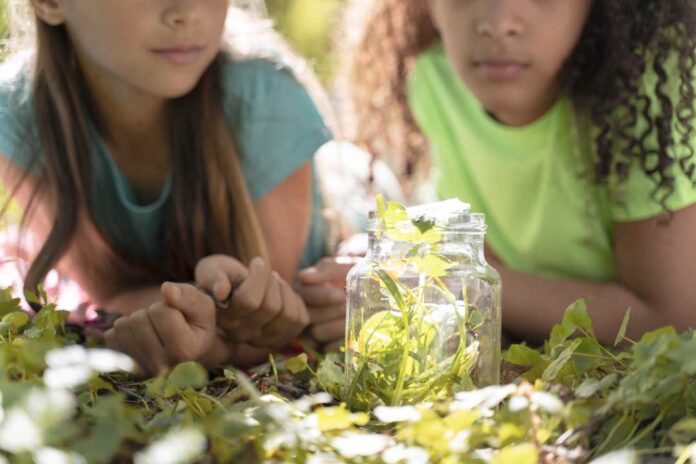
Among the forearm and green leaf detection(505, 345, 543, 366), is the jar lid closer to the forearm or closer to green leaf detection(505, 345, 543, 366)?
green leaf detection(505, 345, 543, 366)

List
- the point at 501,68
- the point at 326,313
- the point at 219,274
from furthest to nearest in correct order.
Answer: the point at 501,68
the point at 326,313
the point at 219,274

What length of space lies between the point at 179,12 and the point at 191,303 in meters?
0.53

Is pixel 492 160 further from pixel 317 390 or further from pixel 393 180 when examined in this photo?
pixel 317 390

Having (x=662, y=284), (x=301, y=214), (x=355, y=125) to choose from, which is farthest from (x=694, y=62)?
(x=355, y=125)

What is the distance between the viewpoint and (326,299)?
5.70 ft

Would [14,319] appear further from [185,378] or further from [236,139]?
[236,139]

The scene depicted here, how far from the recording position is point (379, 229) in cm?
105

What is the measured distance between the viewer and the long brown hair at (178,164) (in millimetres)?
1865

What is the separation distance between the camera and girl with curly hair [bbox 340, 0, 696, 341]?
1819mm

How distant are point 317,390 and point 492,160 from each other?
1.12 metres

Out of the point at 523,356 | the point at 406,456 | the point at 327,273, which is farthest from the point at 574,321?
the point at 327,273

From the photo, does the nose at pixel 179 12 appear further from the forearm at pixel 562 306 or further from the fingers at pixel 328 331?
the forearm at pixel 562 306

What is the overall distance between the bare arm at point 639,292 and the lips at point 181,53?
70cm

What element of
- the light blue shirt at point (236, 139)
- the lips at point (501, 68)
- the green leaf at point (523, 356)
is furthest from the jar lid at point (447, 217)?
the light blue shirt at point (236, 139)
